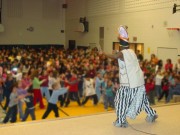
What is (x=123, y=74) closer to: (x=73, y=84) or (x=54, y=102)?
(x=54, y=102)

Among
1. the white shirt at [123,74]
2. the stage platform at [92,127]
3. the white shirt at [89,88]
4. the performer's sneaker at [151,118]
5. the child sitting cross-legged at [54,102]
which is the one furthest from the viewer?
the white shirt at [89,88]

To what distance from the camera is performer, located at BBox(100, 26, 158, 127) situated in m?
4.95

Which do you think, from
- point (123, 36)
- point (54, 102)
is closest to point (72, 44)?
point (54, 102)

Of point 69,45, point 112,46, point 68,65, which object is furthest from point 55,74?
point 69,45

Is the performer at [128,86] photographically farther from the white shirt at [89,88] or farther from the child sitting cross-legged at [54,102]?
the white shirt at [89,88]

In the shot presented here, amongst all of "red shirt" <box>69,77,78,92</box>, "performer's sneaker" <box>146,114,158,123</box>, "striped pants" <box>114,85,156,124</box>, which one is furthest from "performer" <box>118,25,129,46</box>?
"red shirt" <box>69,77,78,92</box>

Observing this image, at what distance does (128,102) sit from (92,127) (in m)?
0.78

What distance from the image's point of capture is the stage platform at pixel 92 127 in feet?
16.0

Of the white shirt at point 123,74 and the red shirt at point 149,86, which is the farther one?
the red shirt at point 149,86

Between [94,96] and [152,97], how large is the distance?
230 cm

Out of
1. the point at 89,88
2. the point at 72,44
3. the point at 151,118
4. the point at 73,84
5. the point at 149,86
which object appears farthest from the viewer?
the point at 72,44

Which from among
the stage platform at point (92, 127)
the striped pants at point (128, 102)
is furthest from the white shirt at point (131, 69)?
the stage platform at point (92, 127)

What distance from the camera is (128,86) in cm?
498

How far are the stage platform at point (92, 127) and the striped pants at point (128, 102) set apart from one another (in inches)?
10.1
